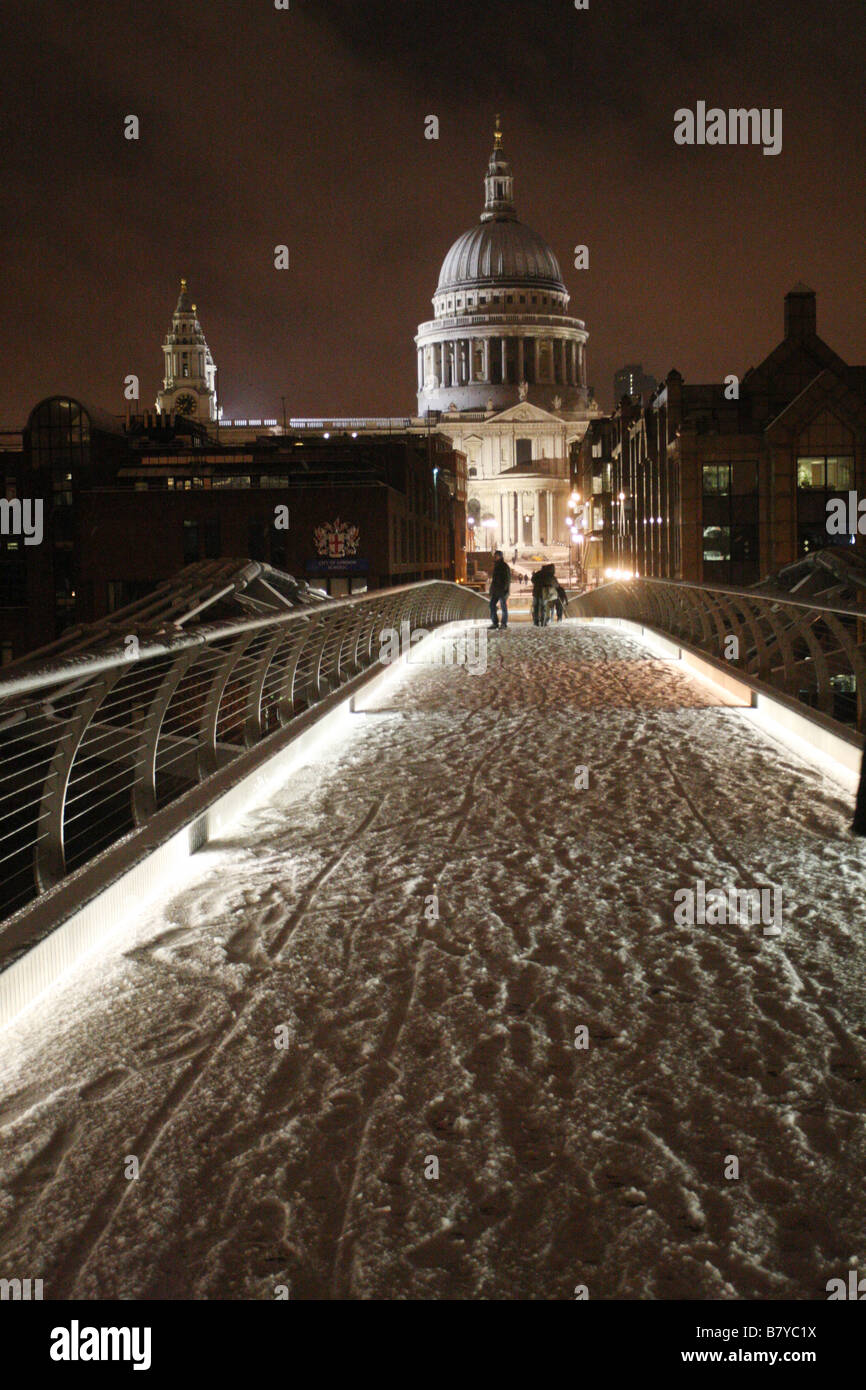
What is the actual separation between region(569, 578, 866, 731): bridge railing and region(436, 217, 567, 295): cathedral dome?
5794 inches

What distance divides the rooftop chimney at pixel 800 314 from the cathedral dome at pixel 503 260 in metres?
111

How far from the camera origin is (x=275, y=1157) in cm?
391

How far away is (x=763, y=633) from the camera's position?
66.5 ft

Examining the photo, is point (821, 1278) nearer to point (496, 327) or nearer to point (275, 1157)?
point (275, 1157)

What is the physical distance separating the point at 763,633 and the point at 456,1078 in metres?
16.6

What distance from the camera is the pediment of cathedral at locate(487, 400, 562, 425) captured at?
15750cm

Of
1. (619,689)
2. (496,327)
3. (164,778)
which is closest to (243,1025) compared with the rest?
(619,689)

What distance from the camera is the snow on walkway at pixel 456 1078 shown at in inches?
134

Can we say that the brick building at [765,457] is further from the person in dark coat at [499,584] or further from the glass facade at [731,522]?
the person in dark coat at [499,584]

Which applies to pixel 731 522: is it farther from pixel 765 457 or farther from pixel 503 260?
pixel 503 260

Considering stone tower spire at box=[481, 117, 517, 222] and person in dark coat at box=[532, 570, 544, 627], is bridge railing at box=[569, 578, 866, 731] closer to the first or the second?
person in dark coat at box=[532, 570, 544, 627]

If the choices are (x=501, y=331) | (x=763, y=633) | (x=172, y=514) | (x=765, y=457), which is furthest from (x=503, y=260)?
(x=763, y=633)

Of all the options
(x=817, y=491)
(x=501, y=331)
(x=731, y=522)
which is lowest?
(x=731, y=522)

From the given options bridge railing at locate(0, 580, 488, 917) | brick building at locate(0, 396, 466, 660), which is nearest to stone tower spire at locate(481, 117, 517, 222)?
brick building at locate(0, 396, 466, 660)
